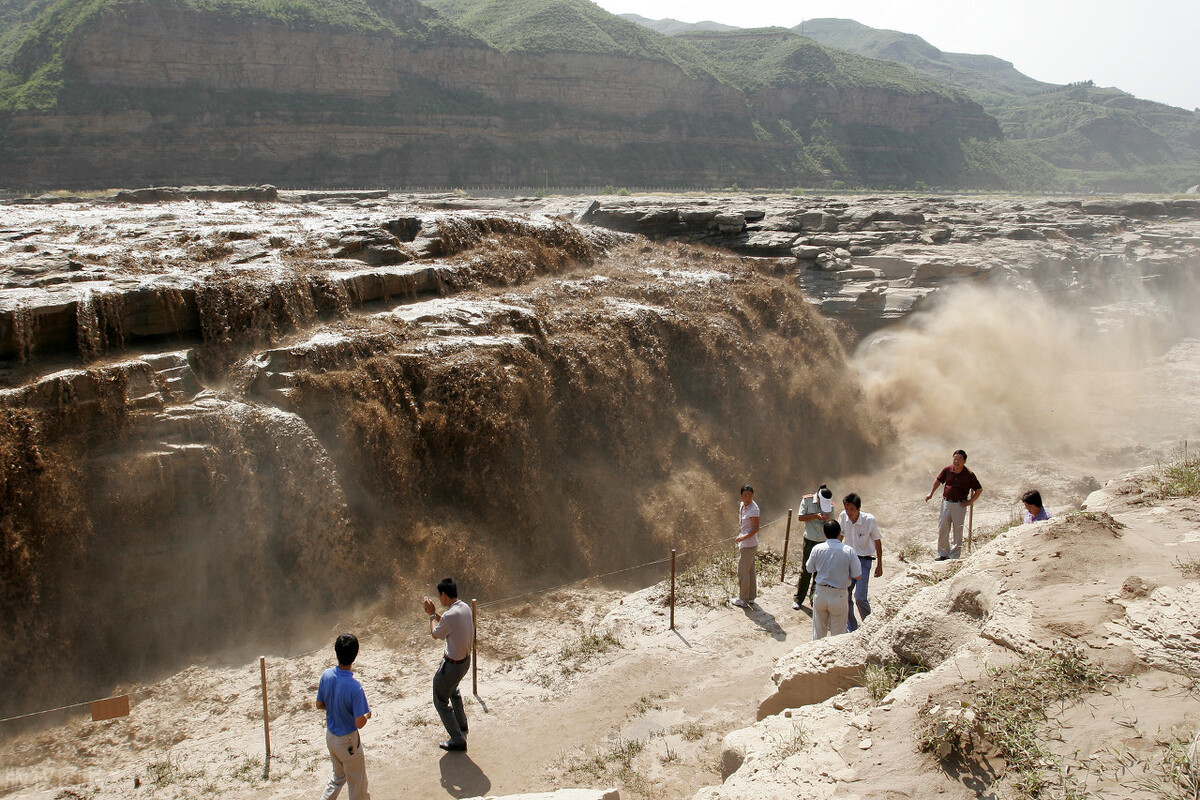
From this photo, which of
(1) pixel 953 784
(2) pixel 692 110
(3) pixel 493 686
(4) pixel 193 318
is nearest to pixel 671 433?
(3) pixel 493 686

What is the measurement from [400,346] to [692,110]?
64093 millimetres

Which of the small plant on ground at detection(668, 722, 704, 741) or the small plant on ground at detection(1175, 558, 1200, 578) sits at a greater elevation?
the small plant on ground at detection(1175, 558, 1200, 578)

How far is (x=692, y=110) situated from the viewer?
69438 mm

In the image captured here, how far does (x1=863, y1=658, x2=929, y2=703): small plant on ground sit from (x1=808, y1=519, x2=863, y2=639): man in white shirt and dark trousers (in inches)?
59.9

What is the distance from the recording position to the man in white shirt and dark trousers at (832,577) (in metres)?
6.79

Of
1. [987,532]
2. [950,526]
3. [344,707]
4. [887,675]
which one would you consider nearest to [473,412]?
[344,707]

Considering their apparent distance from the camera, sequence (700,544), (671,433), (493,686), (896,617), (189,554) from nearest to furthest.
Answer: (896,617) < (493,686) < (189,554) < (700,544) < (671,433)

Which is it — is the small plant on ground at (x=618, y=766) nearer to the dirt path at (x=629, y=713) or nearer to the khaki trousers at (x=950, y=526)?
the dirt path at (x=629, y=713)

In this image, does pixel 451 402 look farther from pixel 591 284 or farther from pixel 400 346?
pixel 591 284

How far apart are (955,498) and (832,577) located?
3430mm

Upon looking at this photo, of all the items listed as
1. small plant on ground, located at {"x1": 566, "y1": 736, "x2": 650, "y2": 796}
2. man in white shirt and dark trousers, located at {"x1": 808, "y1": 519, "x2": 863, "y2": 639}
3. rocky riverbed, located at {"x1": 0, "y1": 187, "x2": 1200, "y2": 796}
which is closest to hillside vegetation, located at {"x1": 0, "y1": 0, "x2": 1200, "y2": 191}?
rocky riverbed, located at {"x1": 0, "y1": 187, "x2": 1200, "y2": 796}

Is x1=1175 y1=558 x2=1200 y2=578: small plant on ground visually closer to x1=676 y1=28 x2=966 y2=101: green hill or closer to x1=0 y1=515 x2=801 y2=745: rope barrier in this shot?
x1=0 y1=515 x2=801 y2=745: rope barrier

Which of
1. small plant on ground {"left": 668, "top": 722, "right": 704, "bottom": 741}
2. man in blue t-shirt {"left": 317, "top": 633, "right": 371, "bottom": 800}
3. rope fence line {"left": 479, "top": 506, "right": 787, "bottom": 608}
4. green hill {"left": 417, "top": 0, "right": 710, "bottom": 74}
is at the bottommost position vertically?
rope fence line {"left": 479, "top": 506, "right": 787, "bottom": 608}

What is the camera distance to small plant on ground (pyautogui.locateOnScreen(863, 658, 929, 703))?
16.4ft
